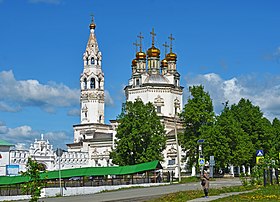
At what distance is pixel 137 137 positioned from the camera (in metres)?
61.0

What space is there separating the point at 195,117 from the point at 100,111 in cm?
4244

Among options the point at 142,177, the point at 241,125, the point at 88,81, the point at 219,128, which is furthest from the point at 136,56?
the point at 142,177

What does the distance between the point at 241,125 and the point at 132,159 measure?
1377cm

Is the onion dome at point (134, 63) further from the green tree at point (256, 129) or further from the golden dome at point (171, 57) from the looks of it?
the green tree at point (256, 129)

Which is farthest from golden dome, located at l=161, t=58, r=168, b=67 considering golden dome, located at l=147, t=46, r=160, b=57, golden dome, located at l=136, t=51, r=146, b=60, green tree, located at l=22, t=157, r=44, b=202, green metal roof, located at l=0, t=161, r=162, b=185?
green tree, located at l=22, t=157, r=44, b=202

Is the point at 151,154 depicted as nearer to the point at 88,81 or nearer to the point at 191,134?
the point at 191,134

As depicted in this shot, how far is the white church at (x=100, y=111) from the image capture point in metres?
82.3

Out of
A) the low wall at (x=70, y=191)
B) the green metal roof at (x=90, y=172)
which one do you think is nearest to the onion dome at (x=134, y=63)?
the green metal roof at (x=90, y=172)

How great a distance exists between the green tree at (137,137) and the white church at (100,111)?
15.1 metres

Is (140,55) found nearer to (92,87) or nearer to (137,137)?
(92,87)

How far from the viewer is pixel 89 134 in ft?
320

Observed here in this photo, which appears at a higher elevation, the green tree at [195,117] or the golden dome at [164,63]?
the golden dome at [164,63]

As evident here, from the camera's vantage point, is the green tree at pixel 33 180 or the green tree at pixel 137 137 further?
the green tree at pixel 137 137

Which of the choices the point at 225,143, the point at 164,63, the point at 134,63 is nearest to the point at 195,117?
the point at 225,143
